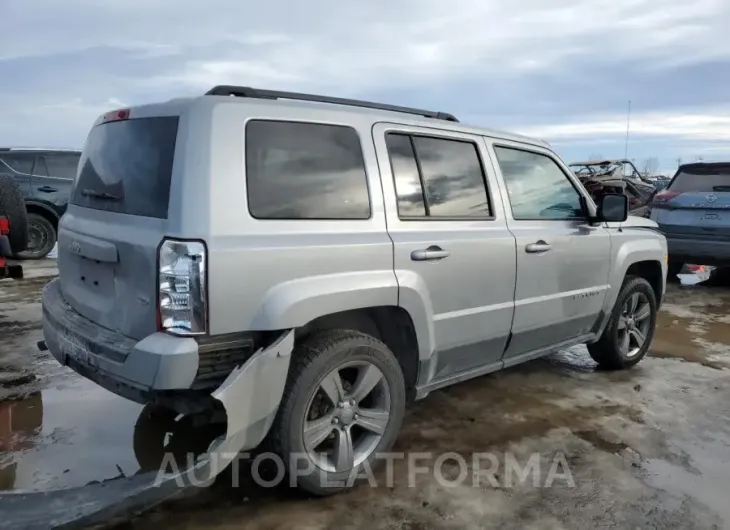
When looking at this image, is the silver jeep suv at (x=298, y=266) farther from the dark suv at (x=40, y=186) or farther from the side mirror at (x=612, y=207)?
the dark suv at (x=40, y=186)

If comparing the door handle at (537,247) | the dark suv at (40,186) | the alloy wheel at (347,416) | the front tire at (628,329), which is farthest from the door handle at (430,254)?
the dark suv at (40,186)

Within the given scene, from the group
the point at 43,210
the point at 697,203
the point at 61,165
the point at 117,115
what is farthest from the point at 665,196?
the point at 43,210

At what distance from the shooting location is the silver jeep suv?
8.59ft

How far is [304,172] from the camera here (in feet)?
9.75

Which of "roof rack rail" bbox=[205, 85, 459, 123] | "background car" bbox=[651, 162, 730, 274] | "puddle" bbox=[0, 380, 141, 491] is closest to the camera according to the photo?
"roof rack rail" bbox=[205, 85, 459, 123]

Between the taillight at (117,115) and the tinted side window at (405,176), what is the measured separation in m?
1.32

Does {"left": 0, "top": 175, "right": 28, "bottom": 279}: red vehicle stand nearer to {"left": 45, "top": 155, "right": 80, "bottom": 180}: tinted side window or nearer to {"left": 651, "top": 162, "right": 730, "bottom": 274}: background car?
{"left": 45, "top": 155, "right": 80, "bottom": 180}: tinted side window

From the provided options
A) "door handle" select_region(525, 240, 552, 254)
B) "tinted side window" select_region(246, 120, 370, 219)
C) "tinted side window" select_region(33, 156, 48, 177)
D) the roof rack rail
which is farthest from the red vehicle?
"tinted side window" select_region(33, 156, 48, 177)

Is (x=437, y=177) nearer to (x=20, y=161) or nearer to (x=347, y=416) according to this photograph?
(x=347, y=416)

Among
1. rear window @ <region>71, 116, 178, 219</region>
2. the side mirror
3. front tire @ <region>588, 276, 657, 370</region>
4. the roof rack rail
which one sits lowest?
front tire @ <region>588, 276, 657, 370</region>

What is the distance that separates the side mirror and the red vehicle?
17.6ft

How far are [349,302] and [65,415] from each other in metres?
2.27

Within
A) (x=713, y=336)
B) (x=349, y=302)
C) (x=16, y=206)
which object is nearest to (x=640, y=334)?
(x=713, y=336)

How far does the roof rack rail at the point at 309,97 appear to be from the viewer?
9.73 ft
